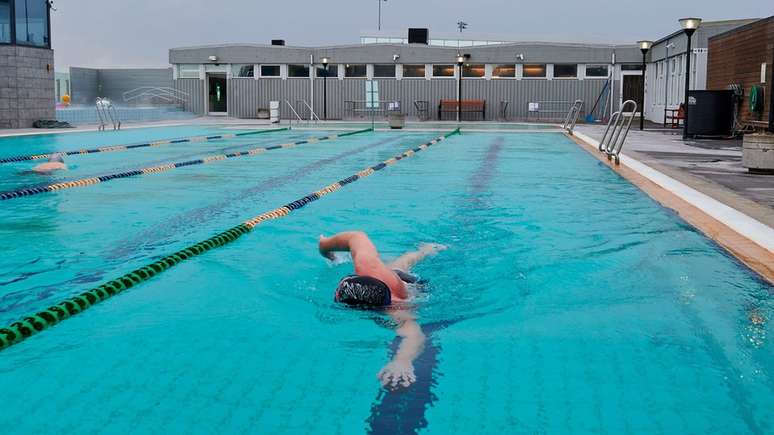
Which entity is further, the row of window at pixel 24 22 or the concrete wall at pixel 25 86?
the row of window at pixel 24 22

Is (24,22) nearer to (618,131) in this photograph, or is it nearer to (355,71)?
(355,71)

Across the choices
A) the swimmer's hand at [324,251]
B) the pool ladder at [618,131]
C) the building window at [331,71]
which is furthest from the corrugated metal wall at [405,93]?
the swimmer's hand at [324,251]

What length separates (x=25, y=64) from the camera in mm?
19922

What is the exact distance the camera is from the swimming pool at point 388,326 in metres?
2.59

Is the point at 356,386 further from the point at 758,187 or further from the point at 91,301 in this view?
the point at 758,187

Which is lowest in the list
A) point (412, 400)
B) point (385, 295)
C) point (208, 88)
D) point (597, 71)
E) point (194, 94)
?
point (412, 400)

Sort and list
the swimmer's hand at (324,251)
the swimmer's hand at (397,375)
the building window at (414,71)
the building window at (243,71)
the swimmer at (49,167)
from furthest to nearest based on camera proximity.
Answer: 1. the building window at (243,71)
2. the building window at (414,71)
3. the swimmer at (49,167)
4. the swimmer's hand at (324,251)
5. the swimmer's hand at (397,375)

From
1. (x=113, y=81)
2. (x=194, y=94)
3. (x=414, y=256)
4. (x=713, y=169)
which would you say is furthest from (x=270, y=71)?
→ (x=414, y=256)

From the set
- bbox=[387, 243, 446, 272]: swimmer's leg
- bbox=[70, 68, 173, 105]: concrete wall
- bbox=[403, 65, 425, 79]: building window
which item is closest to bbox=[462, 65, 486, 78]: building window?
bbox=[403, 65, 425, 79]: building window

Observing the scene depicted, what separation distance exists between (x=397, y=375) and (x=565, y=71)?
3051 cm

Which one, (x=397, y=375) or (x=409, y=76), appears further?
(x=409, y=76)

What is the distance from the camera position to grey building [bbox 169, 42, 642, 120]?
103ft

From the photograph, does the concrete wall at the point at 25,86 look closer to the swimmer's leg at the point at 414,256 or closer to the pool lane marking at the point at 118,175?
the pool lane marking at the point at 118,175

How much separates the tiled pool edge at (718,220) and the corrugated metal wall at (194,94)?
27.1 meters
